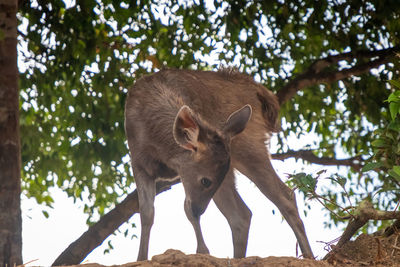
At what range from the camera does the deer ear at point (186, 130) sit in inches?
238

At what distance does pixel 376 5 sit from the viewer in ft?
29.9

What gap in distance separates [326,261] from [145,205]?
233cm

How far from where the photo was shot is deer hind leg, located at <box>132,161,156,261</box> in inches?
245

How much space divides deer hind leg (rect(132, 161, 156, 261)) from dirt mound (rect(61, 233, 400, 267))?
1852 mm

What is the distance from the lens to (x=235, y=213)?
280 inches

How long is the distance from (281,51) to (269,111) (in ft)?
8.15

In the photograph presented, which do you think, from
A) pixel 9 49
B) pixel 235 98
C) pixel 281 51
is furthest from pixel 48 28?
pixel 281 51

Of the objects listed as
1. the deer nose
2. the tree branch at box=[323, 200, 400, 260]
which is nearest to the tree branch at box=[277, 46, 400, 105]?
the deer nose

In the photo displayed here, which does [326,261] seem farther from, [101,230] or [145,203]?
[101,230]

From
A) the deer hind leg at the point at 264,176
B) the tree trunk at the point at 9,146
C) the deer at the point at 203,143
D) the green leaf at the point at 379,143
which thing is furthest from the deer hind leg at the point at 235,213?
the green leaf at the point at 379,143

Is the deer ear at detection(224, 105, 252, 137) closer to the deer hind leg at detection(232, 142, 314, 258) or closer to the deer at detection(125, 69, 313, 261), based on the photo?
the deer at detection(125, 69, 313, 261)

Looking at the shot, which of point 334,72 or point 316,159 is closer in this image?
point 334,72

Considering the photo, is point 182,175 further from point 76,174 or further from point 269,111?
point 76,174

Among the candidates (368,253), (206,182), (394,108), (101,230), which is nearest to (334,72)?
(206,182)
